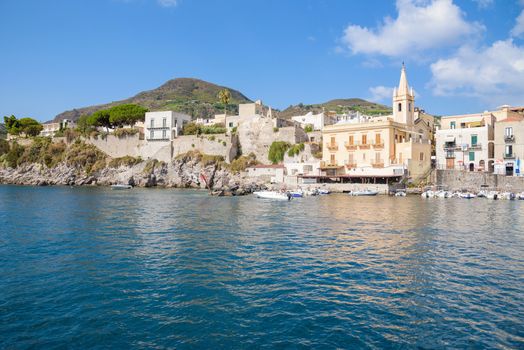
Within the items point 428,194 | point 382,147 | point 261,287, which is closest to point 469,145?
point 382,147

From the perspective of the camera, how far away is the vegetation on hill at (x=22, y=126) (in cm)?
9656

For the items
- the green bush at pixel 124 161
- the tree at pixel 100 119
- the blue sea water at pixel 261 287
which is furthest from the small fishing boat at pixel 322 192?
the tree at pixel 100 119

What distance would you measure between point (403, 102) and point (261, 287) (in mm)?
51681

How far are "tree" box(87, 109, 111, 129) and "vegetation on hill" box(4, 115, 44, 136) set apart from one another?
2561 centimetres

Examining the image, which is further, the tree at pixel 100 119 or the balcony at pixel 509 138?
the tree at pixel 100 119

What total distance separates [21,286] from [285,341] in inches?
336

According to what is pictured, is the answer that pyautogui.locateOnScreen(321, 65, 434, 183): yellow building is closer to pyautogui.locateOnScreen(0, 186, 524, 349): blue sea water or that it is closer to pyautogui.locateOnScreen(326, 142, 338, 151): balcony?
pyautogui.locateOnScreen(326, 142, 338, 151): balcony

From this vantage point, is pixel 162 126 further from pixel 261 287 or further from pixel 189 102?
pixel 189 102

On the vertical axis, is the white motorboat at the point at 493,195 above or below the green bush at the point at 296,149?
below

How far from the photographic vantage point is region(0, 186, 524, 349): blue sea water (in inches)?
333

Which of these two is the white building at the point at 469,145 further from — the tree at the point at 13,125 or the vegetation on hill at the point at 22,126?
the tree at the point at 13,125

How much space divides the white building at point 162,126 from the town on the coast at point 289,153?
0.19m

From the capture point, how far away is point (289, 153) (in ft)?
203

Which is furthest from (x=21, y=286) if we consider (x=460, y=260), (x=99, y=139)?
(x=99, y=139)
